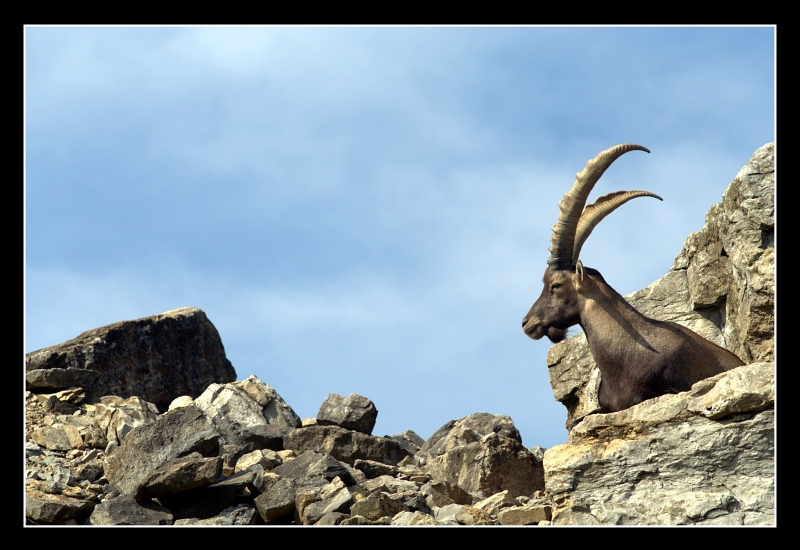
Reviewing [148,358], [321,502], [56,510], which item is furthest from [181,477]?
[148,358]

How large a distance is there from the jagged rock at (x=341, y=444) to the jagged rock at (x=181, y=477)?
3.15m

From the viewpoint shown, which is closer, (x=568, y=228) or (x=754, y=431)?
(x=754, y=431)

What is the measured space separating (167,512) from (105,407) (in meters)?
5.10

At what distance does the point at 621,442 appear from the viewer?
7.25 metres

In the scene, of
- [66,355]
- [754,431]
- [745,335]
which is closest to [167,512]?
[754,431]

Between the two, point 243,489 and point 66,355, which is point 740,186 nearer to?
point 243,489

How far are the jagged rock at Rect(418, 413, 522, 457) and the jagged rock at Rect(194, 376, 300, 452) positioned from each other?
2088 millimetres

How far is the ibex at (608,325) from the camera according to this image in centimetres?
848

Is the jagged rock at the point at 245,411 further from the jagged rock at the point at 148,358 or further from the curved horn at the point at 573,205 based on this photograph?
the curved horn at the point at 573,205

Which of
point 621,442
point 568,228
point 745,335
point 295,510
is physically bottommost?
point 295,510

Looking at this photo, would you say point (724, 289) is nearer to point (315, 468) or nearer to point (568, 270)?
point (568, 270)

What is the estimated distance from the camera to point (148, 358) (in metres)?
15.6

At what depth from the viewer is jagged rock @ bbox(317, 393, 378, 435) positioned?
1259 cm

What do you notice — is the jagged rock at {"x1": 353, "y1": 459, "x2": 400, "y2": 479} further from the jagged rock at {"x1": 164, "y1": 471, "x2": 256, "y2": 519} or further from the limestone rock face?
the limestone rock face
